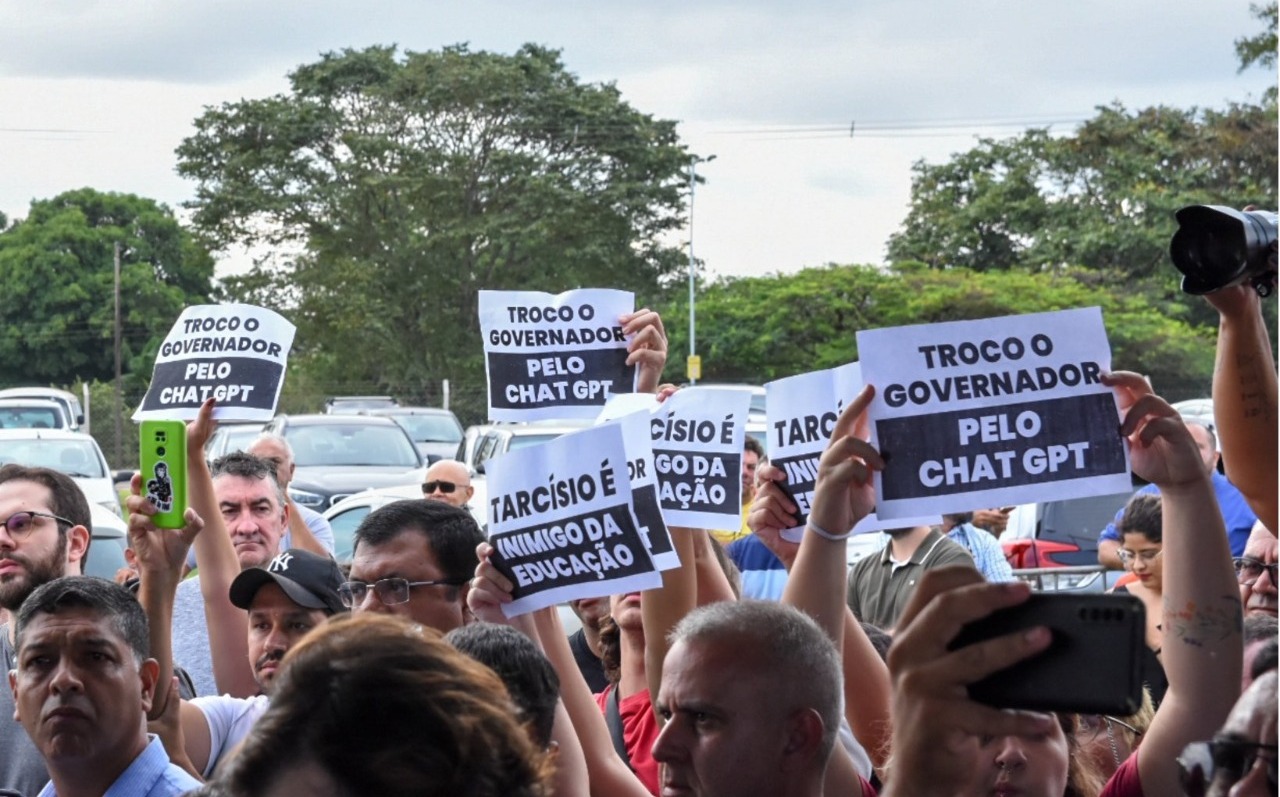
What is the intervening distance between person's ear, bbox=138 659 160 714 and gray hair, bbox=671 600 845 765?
1398 mm

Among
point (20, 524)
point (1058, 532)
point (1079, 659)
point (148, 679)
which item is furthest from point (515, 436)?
point (1079, 659)

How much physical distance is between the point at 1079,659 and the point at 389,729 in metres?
0.79

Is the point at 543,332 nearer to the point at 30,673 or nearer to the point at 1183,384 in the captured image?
the point at 30,673

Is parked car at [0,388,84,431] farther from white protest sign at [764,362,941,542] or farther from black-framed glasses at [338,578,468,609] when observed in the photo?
white protest sign at [764,362,941,542]

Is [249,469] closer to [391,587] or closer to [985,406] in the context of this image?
[391,587]

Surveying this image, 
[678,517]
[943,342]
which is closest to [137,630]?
[678,517]

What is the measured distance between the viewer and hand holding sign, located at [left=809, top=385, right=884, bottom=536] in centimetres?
355

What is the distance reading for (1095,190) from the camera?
46.8 m

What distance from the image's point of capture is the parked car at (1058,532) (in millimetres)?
11695

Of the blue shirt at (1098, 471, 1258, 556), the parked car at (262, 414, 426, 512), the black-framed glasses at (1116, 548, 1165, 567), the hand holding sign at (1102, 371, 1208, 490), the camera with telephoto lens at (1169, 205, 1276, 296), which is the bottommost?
the parked car at (262, 414, 426, 512)

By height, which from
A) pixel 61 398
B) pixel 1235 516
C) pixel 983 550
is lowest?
pixel 61 398

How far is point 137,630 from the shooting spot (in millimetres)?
3955

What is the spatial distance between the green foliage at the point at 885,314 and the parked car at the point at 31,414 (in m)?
19.8

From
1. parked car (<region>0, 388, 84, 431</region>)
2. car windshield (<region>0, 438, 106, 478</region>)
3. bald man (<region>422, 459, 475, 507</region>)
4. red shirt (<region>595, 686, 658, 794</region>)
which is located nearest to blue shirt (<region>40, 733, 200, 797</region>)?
red shirt (<region>595, 686, 658, 794</region>)
